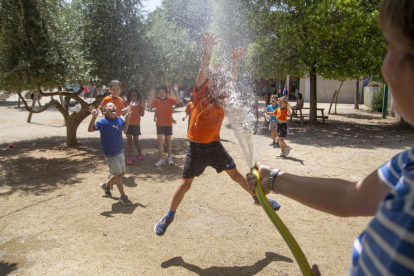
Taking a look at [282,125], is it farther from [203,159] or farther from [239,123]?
[203,159]

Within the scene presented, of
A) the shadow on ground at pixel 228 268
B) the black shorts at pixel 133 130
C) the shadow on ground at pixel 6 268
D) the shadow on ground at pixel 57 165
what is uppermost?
the black shorts at pixel 133 130

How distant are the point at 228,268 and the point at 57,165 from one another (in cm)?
550

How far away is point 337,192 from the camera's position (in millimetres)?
1214

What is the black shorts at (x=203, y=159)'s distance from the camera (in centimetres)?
340

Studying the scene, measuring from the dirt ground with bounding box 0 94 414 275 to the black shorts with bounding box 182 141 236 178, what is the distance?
32.9 inches

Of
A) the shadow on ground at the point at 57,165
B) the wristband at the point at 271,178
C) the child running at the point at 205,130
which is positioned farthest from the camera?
the shadow on ground at the point at 57,165

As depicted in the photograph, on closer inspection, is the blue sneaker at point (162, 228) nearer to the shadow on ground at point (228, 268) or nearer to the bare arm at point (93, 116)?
the shadow on ground at point (228, 268)

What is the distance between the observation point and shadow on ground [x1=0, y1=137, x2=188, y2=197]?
228 inches

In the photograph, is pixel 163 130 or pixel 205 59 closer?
pixel 205 59

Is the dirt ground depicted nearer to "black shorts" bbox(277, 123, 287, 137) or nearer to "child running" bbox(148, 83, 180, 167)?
"child running" bbox(148, 83, 180, 167)

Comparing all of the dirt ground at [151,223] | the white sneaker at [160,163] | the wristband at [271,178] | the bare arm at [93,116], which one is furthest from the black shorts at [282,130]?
the wristband at [271,178]

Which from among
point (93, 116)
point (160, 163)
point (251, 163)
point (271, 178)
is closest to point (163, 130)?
point (160, 163)

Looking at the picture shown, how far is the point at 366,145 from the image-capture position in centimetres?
903

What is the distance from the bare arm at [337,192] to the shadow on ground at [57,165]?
465cm
